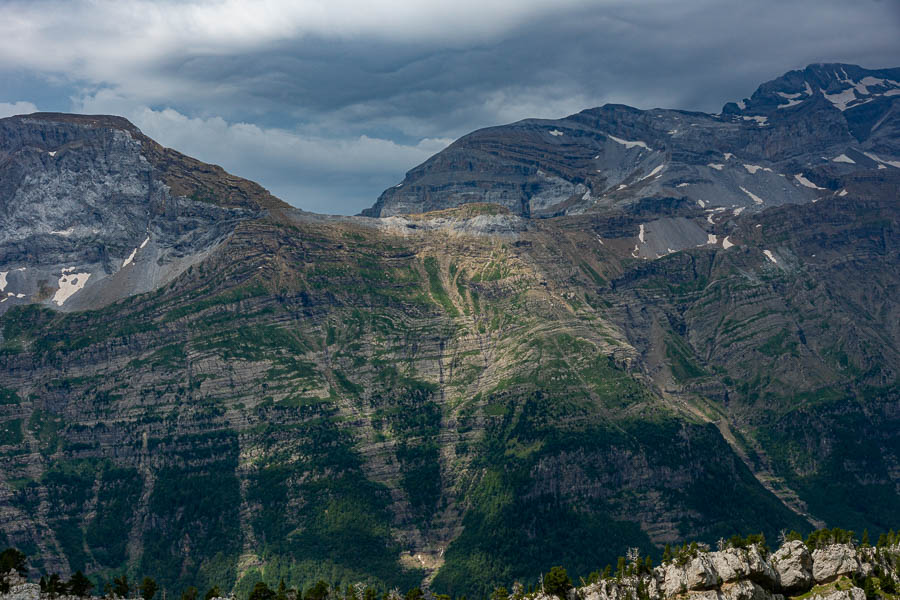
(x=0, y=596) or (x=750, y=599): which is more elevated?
(x=0, y=596)

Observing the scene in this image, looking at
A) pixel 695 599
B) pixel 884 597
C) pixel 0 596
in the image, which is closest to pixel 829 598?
pixel 884 597

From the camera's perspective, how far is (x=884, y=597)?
199250 millimetres

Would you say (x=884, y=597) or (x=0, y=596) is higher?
(x=0, y=596)

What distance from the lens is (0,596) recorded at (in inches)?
7657

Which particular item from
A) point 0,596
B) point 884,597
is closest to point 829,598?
point 884,597

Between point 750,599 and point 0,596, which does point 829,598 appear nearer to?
point 750,599

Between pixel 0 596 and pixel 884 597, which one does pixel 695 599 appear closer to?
pixel 884 597

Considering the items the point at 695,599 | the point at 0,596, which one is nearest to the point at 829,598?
the point at 695,599

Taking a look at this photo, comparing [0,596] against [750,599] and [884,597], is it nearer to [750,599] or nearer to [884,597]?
[750,599]

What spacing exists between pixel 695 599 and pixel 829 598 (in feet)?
83.4

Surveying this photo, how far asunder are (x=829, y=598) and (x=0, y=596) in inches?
6227

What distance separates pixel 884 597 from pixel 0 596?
16937cm

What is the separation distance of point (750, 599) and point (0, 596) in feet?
469

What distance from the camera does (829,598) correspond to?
19788cm
